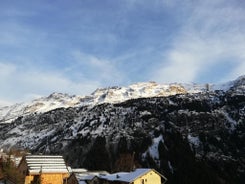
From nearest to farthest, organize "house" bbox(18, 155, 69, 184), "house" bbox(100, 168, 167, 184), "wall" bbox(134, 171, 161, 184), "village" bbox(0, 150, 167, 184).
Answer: "village" bbox(0, 150, 167, 184), "house" bbox(18, 155, 69, 184), "house" bbox(100, 168, 167, 184), "wall" bbox(134, 171, 161, 184)

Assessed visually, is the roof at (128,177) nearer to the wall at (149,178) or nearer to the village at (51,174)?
the village at (51,174)

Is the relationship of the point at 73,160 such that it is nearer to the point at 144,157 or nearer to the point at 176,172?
the point at 144,157

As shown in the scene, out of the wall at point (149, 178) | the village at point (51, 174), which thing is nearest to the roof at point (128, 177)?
the village at point (51, 174)

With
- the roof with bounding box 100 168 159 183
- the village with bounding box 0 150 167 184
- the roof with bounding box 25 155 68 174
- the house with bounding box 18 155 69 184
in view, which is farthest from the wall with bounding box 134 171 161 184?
the roof with bounding box 25 155 68 174

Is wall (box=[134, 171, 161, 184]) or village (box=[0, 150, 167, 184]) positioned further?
wall (box=[134, 171, 161, 184])

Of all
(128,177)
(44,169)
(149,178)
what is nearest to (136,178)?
(128,177)

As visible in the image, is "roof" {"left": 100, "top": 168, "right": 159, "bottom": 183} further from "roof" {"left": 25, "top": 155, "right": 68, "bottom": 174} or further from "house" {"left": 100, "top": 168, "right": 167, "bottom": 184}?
"roof" {"left": 25, "top": 155, "right": 68, "bottom": 174}

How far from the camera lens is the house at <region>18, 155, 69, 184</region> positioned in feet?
278

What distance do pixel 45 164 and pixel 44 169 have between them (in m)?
1.62

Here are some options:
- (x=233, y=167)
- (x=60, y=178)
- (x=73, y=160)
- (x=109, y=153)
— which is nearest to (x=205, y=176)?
(x=233, y=167)

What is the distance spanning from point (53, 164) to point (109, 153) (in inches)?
4286

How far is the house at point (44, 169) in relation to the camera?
8469 cm

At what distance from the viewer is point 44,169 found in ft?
282

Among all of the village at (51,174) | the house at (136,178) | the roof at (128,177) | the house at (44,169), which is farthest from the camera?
the roof at (128,177)
